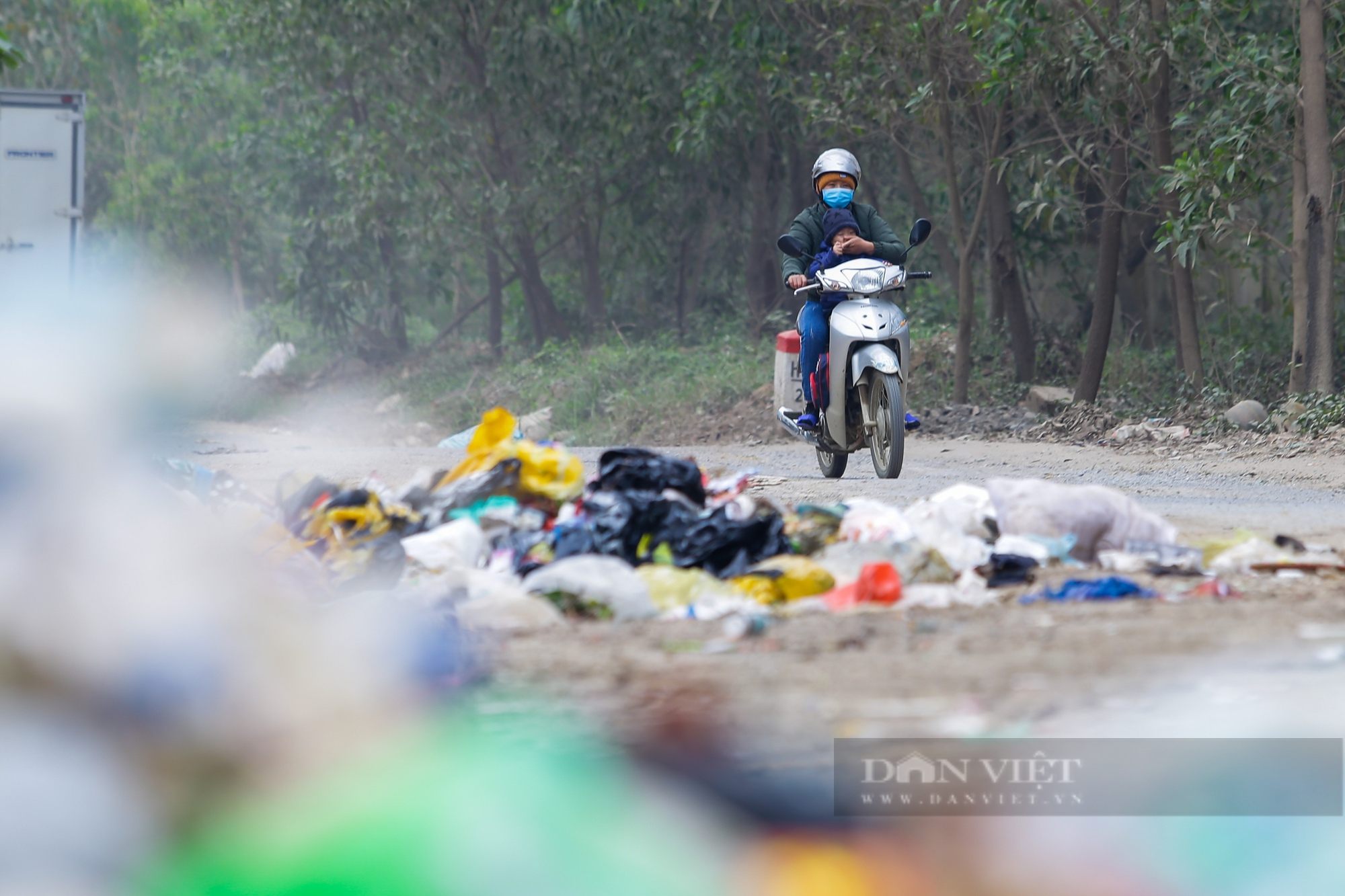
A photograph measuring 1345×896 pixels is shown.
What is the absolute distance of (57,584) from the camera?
126 inches

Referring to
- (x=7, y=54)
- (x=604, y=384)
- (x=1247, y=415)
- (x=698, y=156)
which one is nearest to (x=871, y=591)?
(x=7, y=54)

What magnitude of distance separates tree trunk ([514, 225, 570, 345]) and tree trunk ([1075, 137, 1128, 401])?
1092 centimetres

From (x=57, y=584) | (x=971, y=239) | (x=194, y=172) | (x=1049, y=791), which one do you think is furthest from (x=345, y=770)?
(x=194, y=172)

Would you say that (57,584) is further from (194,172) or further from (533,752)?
(194,172)

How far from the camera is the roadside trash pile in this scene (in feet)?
14.1

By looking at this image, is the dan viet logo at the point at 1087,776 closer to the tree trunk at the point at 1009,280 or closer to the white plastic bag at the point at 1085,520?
the white plastic bag at the point at 1085,520

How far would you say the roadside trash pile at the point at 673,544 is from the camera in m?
4.31

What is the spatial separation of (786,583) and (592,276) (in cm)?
1920

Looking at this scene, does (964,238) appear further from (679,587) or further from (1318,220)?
(679,587)

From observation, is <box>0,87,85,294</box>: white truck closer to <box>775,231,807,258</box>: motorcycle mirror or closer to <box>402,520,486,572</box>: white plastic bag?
<box>775,231,807,258</box>: motorcycle mirror

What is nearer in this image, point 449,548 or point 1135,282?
point 449,548

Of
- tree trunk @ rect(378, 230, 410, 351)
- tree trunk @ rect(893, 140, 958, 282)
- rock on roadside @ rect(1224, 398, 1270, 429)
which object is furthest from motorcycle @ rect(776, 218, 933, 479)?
tree trunk @ rect(378, 230, 410, 351)

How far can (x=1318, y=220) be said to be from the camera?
37.1ft

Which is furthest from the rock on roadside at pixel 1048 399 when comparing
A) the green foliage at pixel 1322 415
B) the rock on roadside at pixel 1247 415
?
the green foliage at pixel 1322 415
